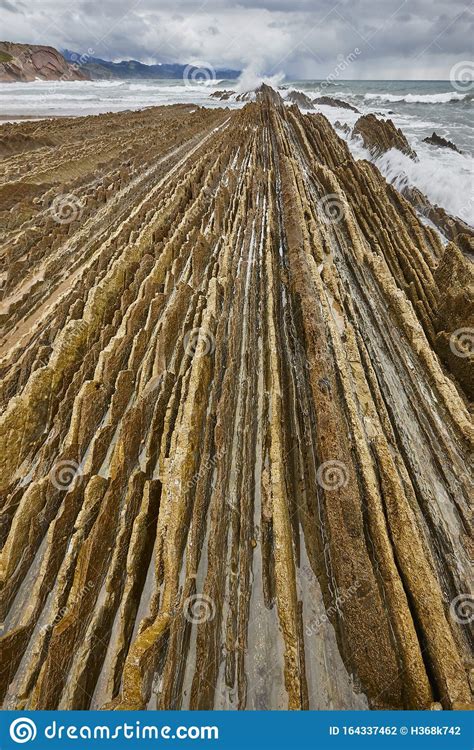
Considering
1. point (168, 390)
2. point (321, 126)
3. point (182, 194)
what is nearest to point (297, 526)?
point (168, 390)

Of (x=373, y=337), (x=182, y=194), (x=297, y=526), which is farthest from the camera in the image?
(x=182, y=194)

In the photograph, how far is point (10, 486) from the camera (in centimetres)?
471

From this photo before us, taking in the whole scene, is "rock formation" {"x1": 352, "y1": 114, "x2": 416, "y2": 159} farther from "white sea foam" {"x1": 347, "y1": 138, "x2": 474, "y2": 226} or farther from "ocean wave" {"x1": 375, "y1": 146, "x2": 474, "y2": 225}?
"ocean wave" {"x1": 375, "y1": 146, "x2": 474, "y2": 225}

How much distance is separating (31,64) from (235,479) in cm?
11836

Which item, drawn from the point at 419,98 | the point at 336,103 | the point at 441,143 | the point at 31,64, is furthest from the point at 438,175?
the point at 31,64

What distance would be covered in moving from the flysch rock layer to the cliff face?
9928 cm

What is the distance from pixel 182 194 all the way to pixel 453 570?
43.4 ft

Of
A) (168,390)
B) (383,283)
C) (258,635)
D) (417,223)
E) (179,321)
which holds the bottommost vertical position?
(258,635)

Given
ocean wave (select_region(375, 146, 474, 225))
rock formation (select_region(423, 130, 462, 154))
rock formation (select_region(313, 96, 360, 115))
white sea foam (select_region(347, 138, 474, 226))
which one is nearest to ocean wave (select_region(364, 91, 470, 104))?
rock formation (select_region(313, 96, 360, 115))

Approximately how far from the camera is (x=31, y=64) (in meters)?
82.9

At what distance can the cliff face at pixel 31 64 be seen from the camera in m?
74.9

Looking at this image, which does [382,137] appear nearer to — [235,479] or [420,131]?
[420,131]

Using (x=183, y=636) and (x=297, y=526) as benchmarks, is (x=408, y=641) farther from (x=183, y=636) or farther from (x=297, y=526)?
(x=183, y=636)

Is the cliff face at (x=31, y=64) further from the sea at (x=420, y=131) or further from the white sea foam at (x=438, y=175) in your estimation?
the white sea foam at (x=438, y=175)
